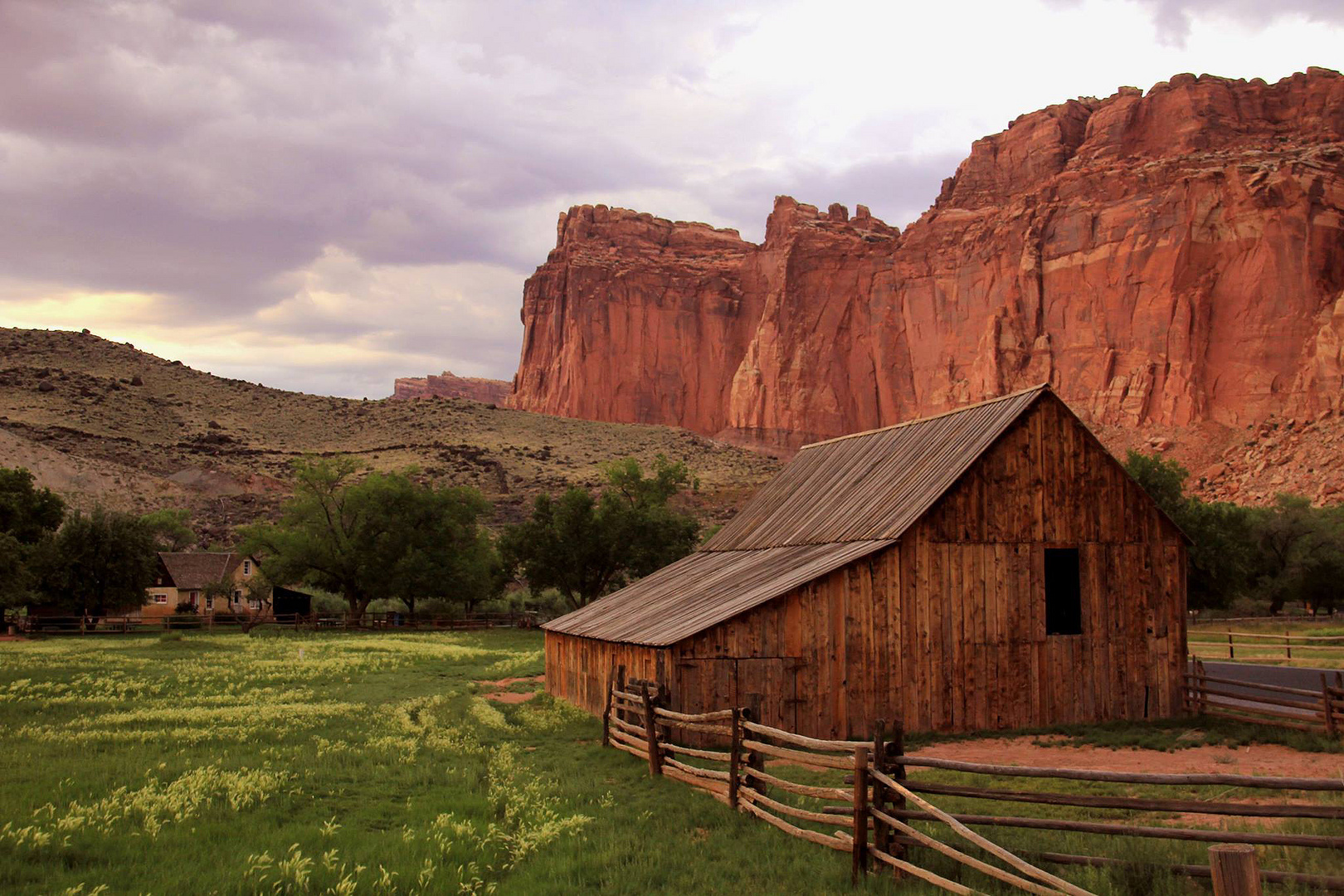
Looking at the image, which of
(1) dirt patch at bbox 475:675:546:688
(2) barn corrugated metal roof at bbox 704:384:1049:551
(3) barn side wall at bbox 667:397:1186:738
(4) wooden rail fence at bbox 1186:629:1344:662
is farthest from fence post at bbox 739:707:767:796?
(4) wooden rail fence at bbox 1186:629:1344:662

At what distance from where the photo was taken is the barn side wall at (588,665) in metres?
16.6

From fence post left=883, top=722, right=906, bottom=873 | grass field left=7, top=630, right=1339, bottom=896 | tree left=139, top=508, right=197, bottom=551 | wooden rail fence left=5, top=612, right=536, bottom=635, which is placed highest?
tree left=139, top=508, right=197, bottom=551

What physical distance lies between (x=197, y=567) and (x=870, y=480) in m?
46.2

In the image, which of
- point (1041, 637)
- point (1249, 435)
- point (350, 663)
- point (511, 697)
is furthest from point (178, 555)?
point (1249, 435)

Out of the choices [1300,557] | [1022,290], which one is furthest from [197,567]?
[1022,290]

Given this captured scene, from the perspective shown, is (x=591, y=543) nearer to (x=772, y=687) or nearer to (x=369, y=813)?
(x=772, y=687)

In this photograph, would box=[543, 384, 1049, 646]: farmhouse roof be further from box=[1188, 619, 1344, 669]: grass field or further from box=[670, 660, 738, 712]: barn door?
box=[1188, 619, 1344, 669]: grass field

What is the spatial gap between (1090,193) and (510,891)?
10084cm

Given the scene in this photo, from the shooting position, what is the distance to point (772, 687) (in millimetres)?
15773

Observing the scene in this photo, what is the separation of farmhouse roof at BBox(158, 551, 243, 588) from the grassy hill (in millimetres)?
12318

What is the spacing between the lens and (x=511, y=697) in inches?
901

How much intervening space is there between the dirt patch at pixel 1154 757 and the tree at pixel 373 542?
119 feet

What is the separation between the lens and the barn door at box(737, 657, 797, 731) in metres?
15.7

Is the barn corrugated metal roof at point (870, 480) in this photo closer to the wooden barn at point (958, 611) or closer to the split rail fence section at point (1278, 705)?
the wooden barn at point (958, 611)
